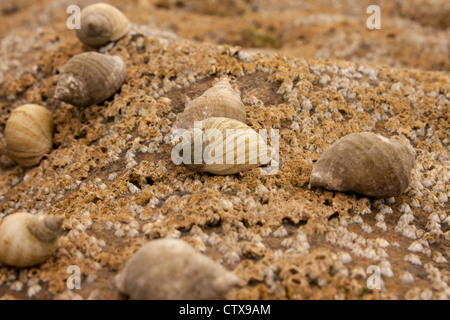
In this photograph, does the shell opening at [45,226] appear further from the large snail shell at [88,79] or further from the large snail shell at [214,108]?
the large snail shell at [88,79]

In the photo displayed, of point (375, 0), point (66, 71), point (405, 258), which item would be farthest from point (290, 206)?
point (375, 0)

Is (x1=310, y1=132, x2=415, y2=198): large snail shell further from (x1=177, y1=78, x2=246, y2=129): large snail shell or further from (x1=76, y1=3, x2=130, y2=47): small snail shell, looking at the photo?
(x1=76, y1=3, x2=130, y2=47): small snail shell

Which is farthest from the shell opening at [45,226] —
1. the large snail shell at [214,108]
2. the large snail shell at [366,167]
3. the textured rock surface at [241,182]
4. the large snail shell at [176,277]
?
the large snail shell at [366,167]

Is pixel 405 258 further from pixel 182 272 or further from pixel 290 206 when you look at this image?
pixel 182 272

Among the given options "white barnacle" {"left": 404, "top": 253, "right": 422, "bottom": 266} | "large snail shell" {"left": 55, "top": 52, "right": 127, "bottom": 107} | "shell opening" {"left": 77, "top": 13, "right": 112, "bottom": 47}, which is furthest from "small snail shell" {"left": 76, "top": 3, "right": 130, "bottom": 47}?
"white barnacle" {"left": 404, "top": 253, "right": 422, "bottom": 266}

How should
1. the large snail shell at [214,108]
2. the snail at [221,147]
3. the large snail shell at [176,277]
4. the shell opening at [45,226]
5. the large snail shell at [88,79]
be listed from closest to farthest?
1. the large snail shell at [176,277]
2. the shell opening at [45,226]
3. the snail at [221,147]
4. the large snail shell at [214,108]
5. the large snail shell at [88,79]

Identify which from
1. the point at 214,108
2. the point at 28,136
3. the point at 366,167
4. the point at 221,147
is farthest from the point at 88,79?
the point at 366,167

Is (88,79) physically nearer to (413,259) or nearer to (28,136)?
(28,136)
